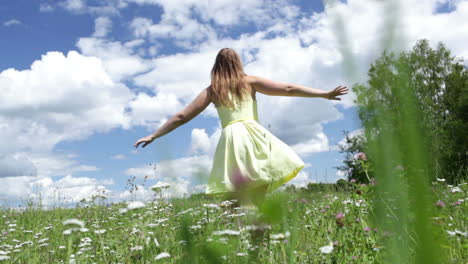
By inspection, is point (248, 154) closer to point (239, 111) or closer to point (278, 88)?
point (239, 111)

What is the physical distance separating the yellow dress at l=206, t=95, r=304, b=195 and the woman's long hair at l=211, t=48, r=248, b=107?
0.37 feet

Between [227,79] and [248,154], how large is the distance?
0.96 m

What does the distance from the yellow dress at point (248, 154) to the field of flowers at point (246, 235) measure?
1.52ft

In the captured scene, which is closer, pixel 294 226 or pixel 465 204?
pixel 294 226

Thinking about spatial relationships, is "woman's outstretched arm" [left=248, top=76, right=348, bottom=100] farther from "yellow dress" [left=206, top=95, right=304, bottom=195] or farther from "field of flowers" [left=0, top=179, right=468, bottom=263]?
"field of flowers" [left=0, top=179, right=468, bottom=263]

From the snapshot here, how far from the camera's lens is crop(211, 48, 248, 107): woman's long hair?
181 inches

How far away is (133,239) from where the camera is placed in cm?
319

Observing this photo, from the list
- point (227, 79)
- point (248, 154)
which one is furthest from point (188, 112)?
point (248, 154)

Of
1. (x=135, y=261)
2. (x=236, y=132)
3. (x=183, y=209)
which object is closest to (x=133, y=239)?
(x=135, y=261)

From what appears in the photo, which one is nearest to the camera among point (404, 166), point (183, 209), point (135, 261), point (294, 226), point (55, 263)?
point (404, 166)

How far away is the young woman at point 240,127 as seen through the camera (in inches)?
165

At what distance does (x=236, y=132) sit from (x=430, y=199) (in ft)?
14.1

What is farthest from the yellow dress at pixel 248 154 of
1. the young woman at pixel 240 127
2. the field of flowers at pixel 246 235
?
the field of flowers at pixel 246 235

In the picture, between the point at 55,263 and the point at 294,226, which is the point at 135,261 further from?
the point at 294,226
